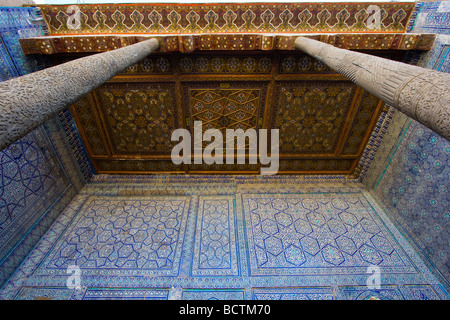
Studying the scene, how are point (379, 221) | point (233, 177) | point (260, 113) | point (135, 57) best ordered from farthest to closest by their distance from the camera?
1. point (233, 177)
2. point (260, 113)
3. point (379, 221)
4. point (135, 57)

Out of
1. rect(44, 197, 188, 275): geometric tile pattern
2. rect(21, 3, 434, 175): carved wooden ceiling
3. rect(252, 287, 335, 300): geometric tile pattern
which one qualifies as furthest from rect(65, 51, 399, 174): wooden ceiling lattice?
rect(252, 287, 335, 300): geometric tile pattern

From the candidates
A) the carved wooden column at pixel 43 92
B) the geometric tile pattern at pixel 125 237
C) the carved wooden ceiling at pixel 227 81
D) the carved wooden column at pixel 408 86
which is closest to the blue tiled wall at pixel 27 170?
the carved wooden ceiling at pixel 227 81

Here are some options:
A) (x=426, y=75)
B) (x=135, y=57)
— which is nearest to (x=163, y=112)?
(x=135, y=57)

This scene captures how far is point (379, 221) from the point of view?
296 cm

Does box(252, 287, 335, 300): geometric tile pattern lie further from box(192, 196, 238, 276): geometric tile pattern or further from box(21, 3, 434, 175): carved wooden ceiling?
box(21, 3, 434, 175): carved wooden ceiling

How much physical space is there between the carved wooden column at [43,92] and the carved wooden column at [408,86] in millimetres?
1720

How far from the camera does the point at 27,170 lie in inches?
101

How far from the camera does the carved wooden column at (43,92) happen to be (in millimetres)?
868

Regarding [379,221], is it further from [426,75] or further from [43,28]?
[43,28]

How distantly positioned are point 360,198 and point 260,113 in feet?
6.65

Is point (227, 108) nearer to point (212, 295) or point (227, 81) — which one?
point (227, 81)

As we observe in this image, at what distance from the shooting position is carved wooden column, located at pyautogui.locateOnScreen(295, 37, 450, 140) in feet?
2.90

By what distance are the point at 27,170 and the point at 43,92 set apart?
2.17m

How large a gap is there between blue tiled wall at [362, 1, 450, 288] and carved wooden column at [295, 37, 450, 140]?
5.76 ft
